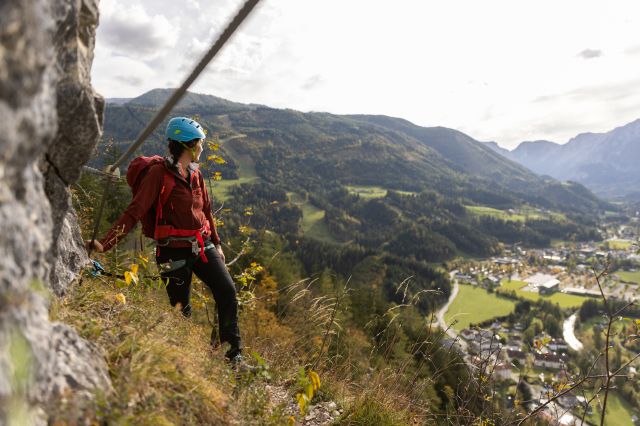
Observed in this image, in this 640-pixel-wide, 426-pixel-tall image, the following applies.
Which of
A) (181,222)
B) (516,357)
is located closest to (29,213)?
(181,222)

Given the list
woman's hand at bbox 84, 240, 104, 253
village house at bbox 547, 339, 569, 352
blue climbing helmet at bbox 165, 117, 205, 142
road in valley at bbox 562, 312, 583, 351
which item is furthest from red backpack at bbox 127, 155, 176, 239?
road in valley at bbox 562, 312, 583, 351

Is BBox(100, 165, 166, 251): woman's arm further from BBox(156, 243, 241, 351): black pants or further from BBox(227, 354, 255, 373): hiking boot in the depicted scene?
BBox(227, 354, 255, 373): hiking boot

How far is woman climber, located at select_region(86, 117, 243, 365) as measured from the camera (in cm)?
377

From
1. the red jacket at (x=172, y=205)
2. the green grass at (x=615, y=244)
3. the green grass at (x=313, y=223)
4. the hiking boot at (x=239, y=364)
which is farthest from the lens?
the green grass at (x=615, y=244)

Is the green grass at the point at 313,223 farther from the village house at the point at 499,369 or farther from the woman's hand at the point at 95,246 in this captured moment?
the woman's hand at the point at 95,246

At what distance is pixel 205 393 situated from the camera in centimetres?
245

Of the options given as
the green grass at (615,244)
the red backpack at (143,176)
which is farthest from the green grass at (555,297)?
the red backpack at (143,176)

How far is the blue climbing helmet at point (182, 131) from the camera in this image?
3900 millimetres

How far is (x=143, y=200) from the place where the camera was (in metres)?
3.62

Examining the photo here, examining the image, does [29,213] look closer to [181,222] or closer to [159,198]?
[159,198]

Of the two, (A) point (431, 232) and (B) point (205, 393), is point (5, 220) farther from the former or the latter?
(A) point (431, 232)

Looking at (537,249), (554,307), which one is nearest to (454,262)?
(554,307)

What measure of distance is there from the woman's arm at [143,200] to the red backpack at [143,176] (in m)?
0.06

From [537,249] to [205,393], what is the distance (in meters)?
210
